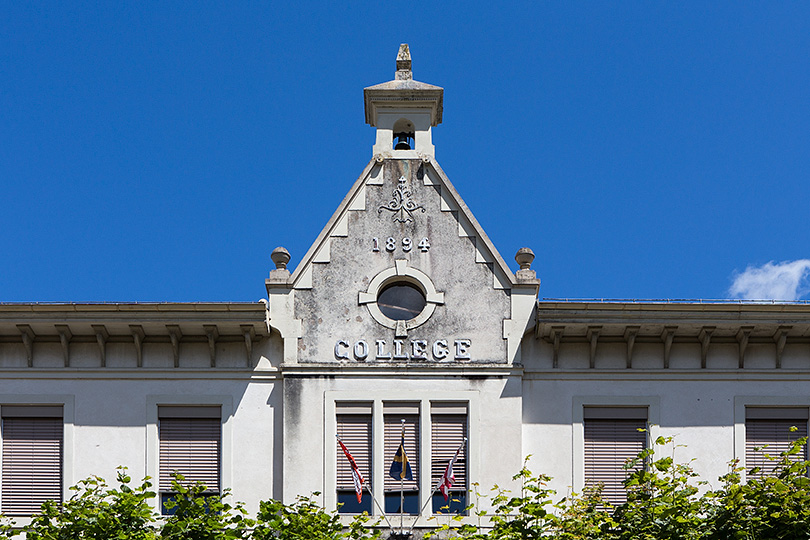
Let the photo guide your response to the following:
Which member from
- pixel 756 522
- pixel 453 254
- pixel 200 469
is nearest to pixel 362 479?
pixel 200 469

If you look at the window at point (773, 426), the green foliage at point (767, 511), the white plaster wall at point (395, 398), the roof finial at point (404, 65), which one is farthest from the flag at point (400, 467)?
the roof finial at point (404, 65)

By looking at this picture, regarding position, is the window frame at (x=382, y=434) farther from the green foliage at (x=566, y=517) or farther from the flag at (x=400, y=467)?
the green foliage at (x=566, y=517)

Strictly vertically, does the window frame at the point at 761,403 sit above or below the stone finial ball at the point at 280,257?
below

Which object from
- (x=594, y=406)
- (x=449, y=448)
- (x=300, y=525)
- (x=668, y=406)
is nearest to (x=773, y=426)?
(x=668, y=406)

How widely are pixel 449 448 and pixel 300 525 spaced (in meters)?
4.99

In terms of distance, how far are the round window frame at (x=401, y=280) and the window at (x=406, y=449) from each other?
1718 millimetres

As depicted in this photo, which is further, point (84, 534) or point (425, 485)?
point (425, 485)

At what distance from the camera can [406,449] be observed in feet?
92.7

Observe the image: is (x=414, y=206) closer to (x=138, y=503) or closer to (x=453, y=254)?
(x=453, y=254)

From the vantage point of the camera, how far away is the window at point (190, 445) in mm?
28188

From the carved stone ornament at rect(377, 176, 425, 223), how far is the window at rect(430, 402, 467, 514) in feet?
14.5

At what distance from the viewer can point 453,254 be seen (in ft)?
96.4

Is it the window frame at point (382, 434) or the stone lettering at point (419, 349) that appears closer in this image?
the window frame at point (382, 434)

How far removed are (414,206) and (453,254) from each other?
Result: 4.78ft
